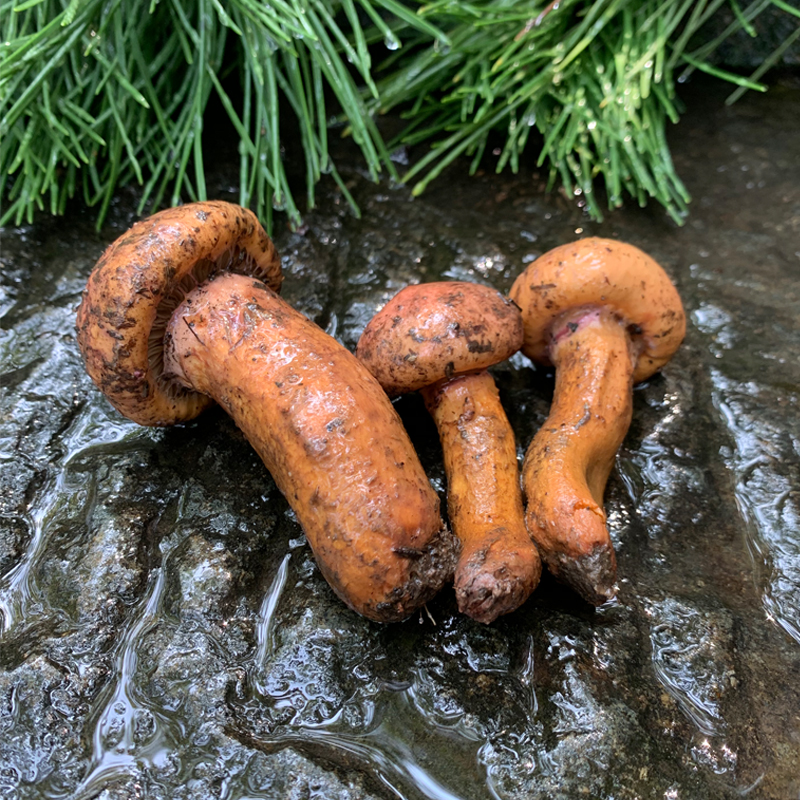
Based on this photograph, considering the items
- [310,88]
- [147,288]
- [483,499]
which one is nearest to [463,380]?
[483,499]

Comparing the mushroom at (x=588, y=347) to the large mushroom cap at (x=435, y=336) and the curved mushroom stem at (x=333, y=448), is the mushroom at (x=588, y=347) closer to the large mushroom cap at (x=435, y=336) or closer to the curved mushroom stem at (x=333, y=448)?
the large mushroom cap at (x=435, y=336)

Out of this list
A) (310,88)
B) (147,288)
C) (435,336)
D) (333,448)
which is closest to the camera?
(333,448)

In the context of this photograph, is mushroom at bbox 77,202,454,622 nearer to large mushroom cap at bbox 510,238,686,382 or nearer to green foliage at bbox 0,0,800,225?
large mushroom cap at bbox 510,238,686,382

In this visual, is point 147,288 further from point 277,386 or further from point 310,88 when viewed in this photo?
point 310,88

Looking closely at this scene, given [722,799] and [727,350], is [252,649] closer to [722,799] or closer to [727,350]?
[722,799]

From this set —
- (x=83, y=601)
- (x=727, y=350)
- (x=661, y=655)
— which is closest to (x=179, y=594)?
(x=83, y=601)

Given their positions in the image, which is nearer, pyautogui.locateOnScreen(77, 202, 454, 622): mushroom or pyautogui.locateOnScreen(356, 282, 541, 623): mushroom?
pyautogui.locateOnScreen(77, 202, 454, 622): mushroom

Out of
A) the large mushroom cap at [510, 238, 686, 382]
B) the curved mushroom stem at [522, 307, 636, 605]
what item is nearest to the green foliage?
the large mushroom cap at [510, 238, 686, 382]
